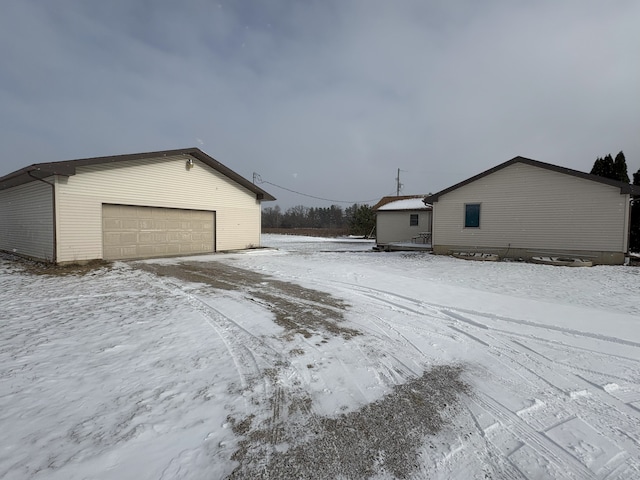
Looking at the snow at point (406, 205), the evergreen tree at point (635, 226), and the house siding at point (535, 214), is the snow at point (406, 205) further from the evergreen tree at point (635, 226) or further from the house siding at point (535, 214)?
the evergreen tree at point (635, 226)

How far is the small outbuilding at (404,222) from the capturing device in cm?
2216

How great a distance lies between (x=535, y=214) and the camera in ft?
45.4

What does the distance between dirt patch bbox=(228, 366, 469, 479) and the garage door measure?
1226 centimetres

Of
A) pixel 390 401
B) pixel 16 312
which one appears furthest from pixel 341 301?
pixel 16 312

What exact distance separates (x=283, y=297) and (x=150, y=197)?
9.81 m

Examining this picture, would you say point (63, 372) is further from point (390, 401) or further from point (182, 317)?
point (390, 401)

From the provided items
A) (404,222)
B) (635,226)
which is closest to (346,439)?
(404,222)

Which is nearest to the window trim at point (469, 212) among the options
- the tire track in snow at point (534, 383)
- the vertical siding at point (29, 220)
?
the tire track in snow at point (534, 383)

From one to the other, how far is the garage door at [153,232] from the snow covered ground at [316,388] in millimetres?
6537

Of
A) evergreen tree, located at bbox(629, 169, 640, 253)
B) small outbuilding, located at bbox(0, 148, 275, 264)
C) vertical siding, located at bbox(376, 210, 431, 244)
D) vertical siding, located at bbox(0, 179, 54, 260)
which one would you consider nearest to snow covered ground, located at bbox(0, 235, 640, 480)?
small outbuilding, located at bbox(0, 148, 275, 264)

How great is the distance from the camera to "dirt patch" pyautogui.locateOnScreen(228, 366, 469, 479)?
1.99 meters

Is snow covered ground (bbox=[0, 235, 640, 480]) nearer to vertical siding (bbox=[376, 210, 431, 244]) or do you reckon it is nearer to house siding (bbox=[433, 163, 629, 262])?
house siding (bbox=[433, 163, 629, 262])

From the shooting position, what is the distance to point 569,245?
517 inches

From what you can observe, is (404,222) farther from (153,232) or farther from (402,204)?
(153,232)
